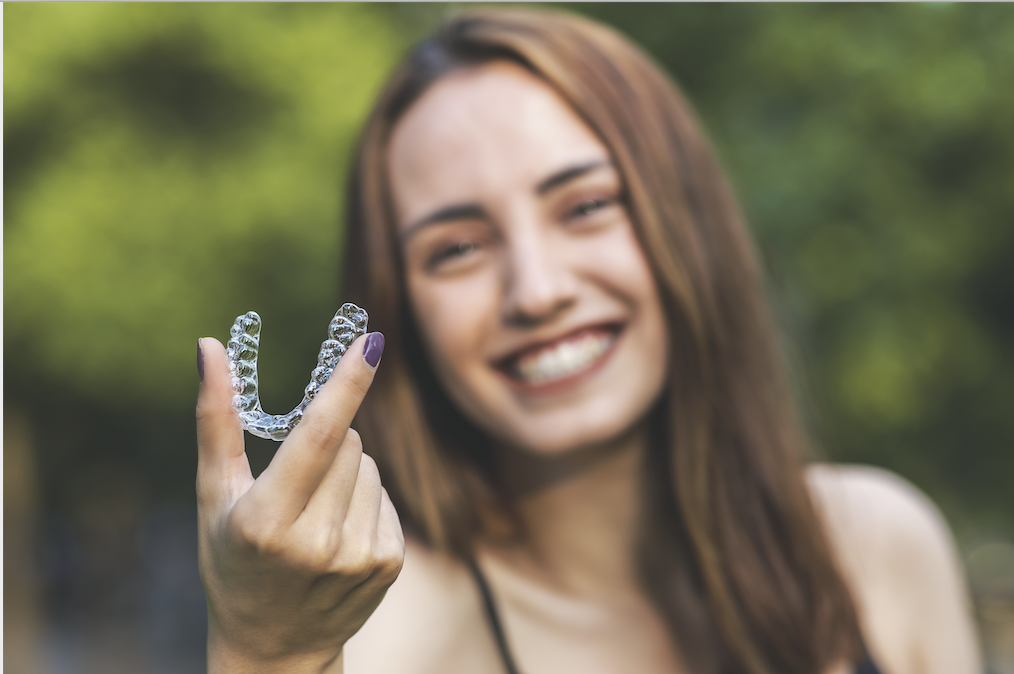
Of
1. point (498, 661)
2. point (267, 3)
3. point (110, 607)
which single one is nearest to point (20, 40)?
point (267, 3)

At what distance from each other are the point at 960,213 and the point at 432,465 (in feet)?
13.8

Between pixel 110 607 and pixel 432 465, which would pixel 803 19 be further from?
pixel 110 607

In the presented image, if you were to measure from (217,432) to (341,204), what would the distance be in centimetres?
456

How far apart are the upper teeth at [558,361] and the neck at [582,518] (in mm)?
345

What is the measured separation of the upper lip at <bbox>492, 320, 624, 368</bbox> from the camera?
1.86 m

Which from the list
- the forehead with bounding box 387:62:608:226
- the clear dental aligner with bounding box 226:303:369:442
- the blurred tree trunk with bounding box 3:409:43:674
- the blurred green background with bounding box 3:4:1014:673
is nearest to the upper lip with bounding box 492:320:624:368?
the forehead with bounding box 387:62:608:226

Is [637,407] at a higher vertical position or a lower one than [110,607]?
higher

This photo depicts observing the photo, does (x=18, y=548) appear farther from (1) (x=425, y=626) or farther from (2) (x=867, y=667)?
(2) (x=867, y=667)

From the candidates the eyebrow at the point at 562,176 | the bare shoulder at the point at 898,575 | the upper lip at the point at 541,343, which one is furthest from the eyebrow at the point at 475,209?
the bare shoulder at the point at 898,575

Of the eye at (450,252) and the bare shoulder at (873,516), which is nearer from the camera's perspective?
the eye at (450,252)

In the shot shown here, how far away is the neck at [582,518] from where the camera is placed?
218cm

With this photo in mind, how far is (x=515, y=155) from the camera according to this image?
72.8 inches

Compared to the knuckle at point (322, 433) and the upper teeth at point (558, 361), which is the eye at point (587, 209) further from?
the knuckle at point (322, 433)

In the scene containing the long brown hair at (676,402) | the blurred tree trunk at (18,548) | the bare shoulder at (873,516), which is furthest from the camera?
the blurred tree trunk at (18,548)
